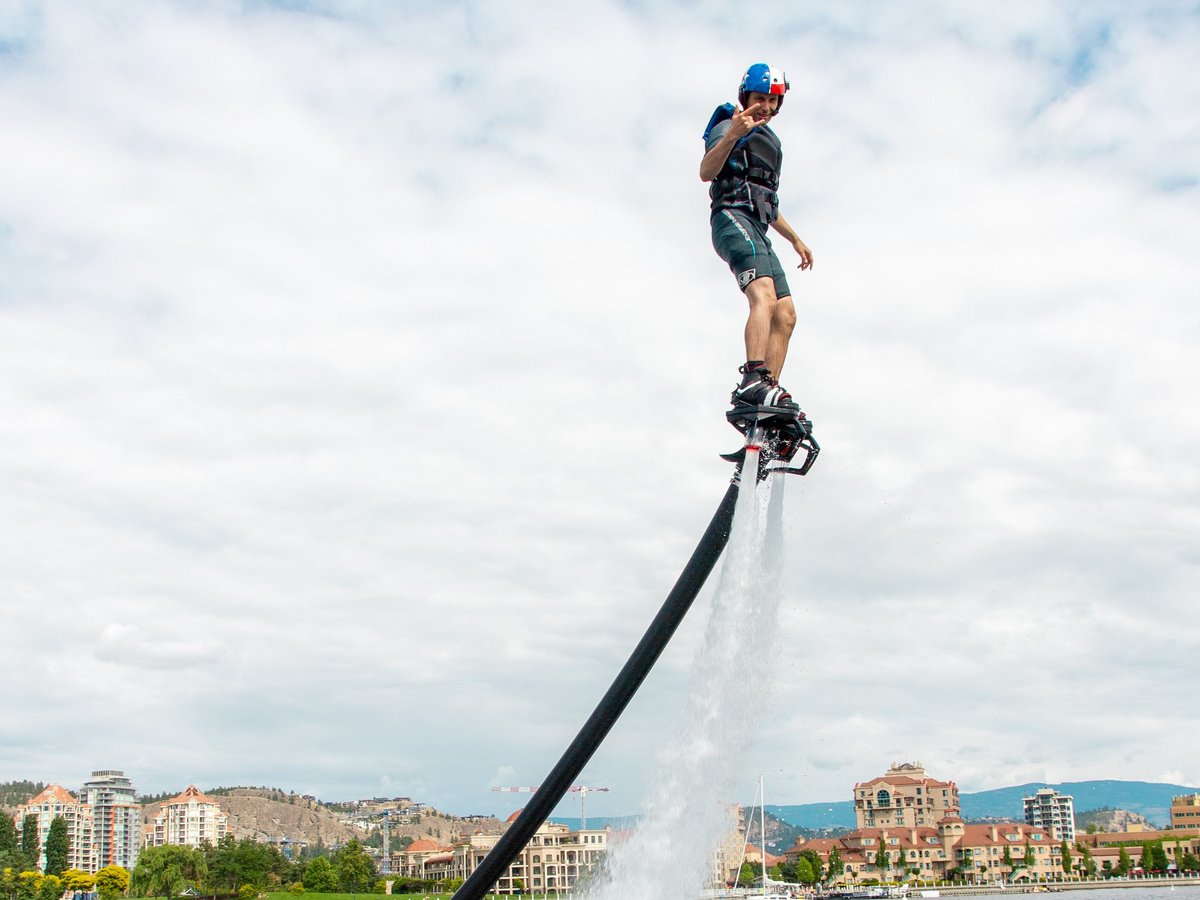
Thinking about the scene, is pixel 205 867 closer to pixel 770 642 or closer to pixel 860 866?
pixel 860 866

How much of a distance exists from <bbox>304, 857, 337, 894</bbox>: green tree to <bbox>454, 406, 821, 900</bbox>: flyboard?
18792cm

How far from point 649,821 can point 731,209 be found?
433cm

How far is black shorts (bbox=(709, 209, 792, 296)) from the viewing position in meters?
8.30

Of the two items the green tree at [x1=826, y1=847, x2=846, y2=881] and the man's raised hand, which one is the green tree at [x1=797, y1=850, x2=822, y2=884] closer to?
the green tree at [x1=826, y1=847, x2=846, y2=881]

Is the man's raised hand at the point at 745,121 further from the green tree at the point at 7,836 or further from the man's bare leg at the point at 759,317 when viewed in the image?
the green tree at the point at 7,836

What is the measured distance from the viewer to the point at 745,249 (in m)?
8.35

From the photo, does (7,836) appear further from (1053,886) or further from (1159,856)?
(1159,856)

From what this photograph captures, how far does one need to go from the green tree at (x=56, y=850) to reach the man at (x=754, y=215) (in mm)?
184057

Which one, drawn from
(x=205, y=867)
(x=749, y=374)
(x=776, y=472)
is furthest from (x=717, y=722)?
(x=205, y=867)

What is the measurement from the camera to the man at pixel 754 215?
7953 mm

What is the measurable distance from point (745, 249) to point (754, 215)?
1.45 ft

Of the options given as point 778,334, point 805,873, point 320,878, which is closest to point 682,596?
point 778,334

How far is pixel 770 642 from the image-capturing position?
7945mm

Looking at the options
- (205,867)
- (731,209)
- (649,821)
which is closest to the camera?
(649,821)
